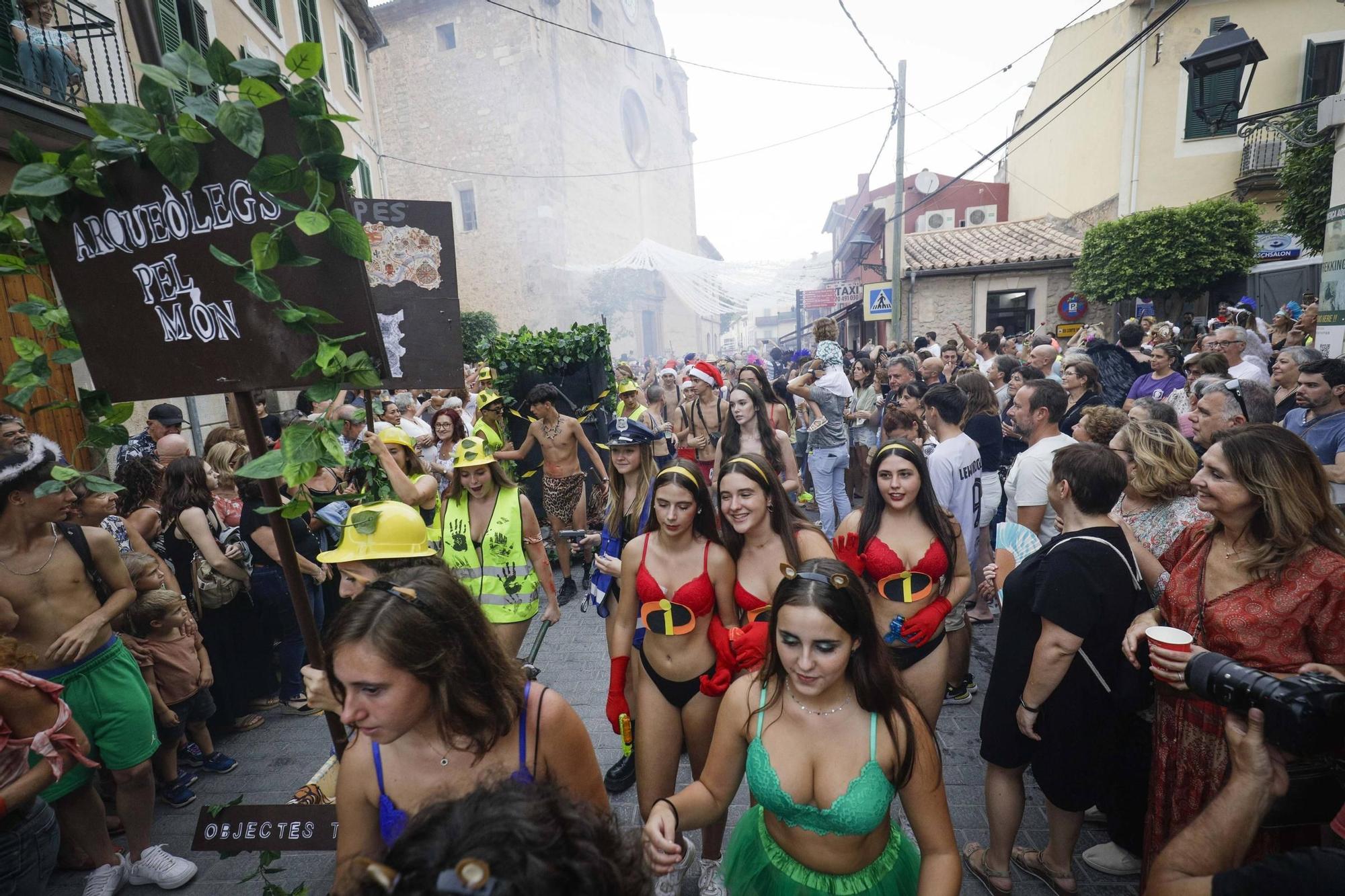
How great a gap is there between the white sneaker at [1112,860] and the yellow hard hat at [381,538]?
3.30m

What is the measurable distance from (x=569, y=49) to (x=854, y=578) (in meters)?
35.2

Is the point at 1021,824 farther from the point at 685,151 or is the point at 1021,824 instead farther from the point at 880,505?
the point at 685,151

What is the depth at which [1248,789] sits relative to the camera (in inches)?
65.1

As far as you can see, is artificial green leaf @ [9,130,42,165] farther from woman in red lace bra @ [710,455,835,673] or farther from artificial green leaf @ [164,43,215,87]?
woman in red lace bra @ [710,455,835,673]

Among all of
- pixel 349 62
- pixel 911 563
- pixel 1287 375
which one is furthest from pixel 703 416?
pixel 349 62

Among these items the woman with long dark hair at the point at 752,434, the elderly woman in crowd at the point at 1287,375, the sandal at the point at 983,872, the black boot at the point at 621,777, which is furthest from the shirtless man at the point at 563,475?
the elderly woman in crowd at the point at 1287,375

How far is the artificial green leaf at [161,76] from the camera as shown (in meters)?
1.48

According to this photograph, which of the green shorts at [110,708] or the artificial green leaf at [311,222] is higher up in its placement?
the artificial green leaf at [311,222]

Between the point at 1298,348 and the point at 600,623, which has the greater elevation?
the point at 1298,348

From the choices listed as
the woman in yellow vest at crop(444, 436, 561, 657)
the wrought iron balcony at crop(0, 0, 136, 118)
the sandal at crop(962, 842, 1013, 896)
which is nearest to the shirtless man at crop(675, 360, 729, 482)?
the woman in yellow vest at crop(444, 436, 561, 657)

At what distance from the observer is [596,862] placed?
1079 mm

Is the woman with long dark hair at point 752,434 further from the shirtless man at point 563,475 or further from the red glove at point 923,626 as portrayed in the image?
the red glove at point 923,626

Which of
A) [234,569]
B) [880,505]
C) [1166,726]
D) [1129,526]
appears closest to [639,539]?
[880,505]

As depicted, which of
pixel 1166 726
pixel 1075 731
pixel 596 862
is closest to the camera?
pixel 596 862
